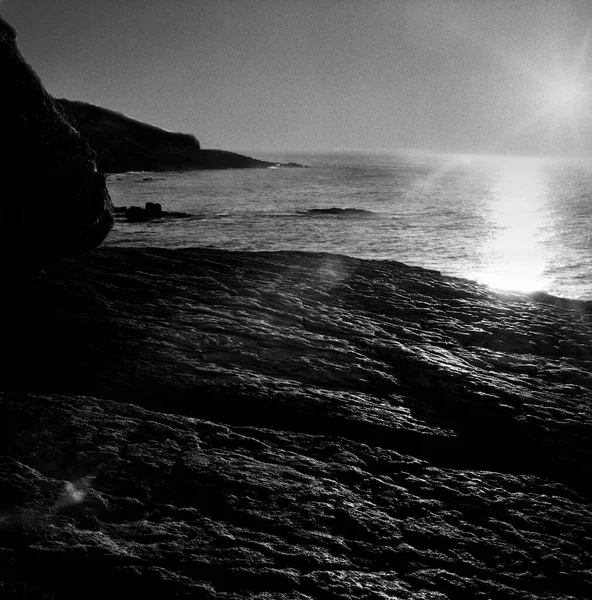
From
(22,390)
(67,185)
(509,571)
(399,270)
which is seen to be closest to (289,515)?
(509,571)

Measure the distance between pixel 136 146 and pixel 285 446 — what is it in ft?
499

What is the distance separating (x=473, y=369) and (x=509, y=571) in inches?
111

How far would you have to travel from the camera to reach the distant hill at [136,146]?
5212 inches

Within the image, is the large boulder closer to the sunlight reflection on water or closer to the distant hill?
the sunlight reflection on water

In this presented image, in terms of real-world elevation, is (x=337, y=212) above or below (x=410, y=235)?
above

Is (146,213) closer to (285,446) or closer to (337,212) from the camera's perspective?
(337,212)

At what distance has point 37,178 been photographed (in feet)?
19.7

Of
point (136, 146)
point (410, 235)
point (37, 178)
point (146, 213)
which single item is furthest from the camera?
point (136, 146)

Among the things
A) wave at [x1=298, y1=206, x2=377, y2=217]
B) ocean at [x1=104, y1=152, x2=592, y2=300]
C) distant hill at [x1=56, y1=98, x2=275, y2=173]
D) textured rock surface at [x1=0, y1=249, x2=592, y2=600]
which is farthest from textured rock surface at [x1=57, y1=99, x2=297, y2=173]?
textured rock surface at [x1=0, y1=249, x2=592, y2=600]

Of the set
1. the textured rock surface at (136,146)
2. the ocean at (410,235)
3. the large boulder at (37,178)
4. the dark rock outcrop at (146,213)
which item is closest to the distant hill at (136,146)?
the textured rock surface at (136,146)

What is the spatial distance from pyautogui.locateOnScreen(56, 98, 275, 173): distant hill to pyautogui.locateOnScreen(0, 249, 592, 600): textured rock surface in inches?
4870

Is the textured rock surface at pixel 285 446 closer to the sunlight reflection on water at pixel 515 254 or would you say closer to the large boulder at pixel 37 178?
the large boulder at pixel 37 178

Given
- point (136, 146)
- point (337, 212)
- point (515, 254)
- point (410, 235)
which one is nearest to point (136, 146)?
point (136, 146)

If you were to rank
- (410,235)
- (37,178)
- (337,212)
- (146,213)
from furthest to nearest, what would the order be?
(337,212), (146,213), (410,235), (37,178)
